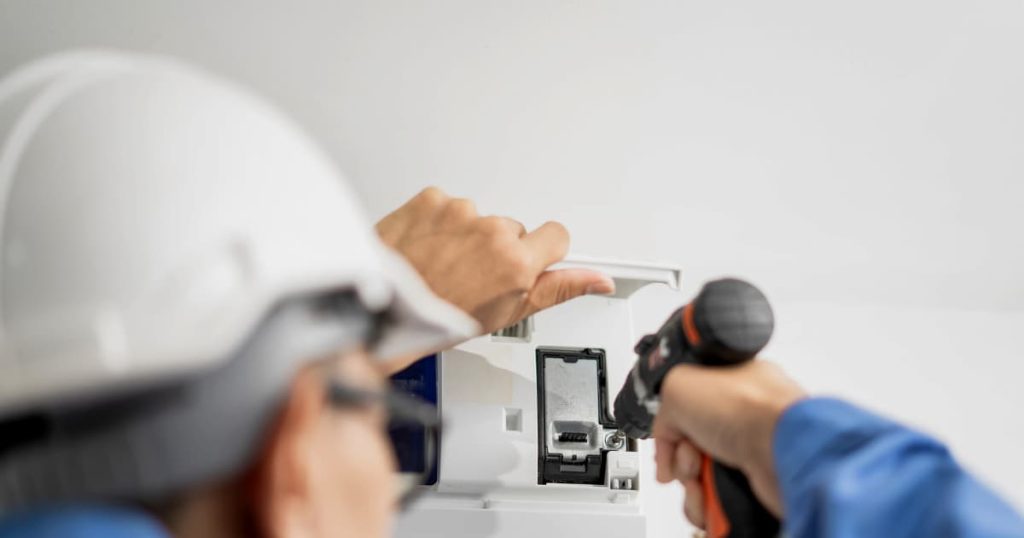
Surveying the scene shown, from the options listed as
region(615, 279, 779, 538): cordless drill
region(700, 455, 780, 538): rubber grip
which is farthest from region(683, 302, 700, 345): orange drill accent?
region(700, 455, 780, 538): rubber grip

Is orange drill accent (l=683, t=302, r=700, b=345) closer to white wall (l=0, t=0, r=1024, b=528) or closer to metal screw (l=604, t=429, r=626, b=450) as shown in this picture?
metal screw (l=604, t=429, r=626, b=450)

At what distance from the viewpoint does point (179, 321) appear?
465 mm

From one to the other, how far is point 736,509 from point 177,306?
0.67 meters

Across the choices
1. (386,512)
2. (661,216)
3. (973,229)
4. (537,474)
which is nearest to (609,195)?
(661,216)

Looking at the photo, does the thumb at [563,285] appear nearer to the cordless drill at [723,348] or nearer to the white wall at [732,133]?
the cordless drill at [723,348]

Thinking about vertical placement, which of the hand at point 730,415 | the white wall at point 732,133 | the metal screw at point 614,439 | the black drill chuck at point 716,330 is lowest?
the metal screw at point 614,439

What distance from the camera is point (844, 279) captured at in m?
1.63

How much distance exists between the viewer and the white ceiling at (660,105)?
41.4 inches

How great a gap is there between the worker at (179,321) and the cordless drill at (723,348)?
41 cm

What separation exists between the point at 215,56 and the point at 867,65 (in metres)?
0.94

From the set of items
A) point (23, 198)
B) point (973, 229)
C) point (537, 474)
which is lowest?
point (537, 474)

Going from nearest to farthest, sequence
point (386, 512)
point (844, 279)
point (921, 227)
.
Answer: point (386, 512) < point (921, 227) < point (844, 279)

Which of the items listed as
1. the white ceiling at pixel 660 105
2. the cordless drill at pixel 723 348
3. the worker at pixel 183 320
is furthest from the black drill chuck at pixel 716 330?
the white ceiling at pixel 660 105

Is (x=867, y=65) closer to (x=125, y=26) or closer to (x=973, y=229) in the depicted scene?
(x=973, y=229)
